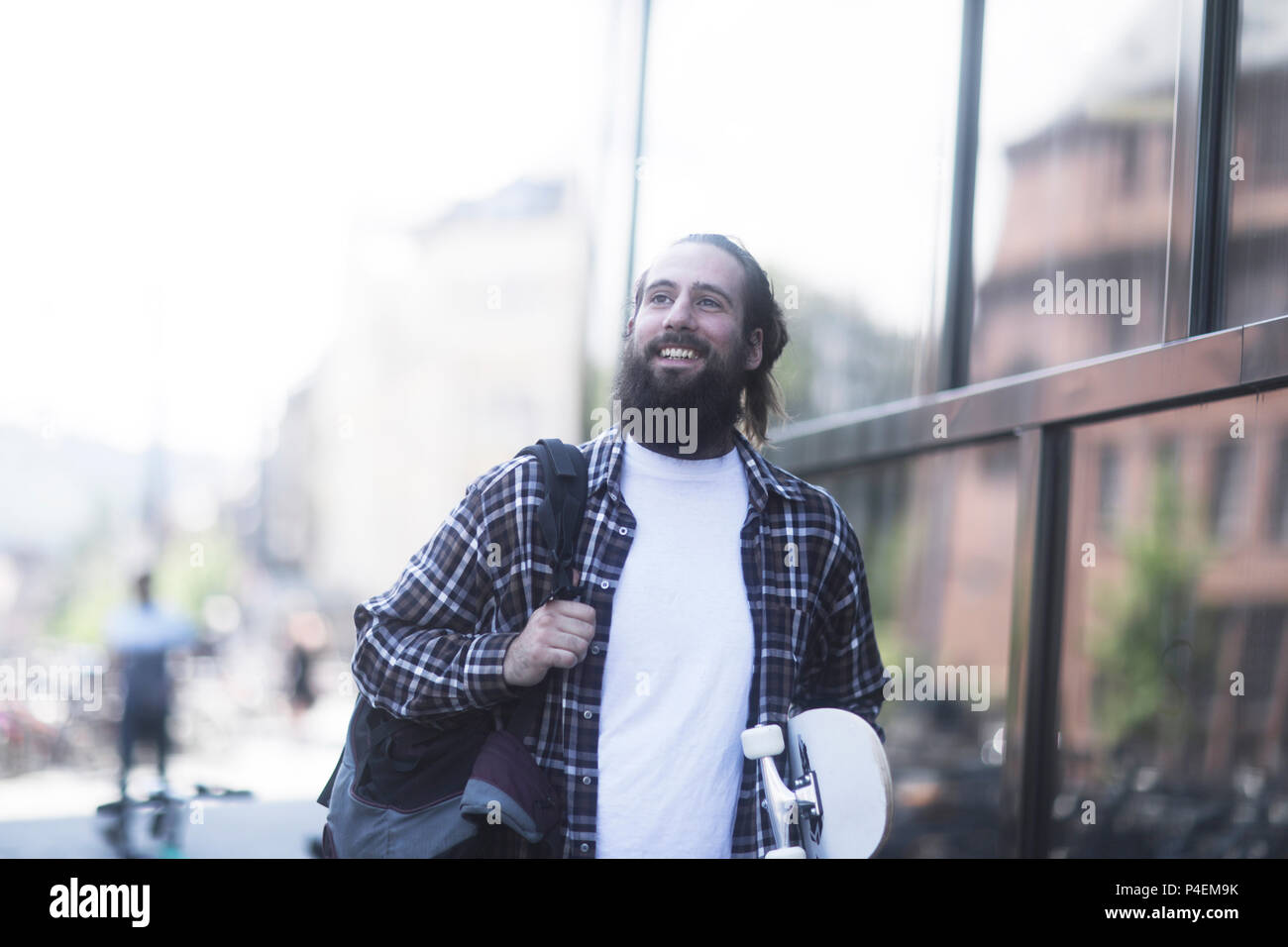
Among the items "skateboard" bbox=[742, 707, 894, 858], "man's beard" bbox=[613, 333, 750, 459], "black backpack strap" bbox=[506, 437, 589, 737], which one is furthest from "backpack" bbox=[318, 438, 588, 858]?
"skateboard" bbox=[742, 707, 894, 858]

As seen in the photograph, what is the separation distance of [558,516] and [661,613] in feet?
0.80

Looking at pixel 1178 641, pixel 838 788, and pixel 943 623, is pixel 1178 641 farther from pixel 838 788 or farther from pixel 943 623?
pixel 943 623

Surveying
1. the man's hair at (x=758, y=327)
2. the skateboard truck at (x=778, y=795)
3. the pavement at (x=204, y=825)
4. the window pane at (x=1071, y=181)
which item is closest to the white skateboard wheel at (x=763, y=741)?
the skateboard truck at (x=778, y=795)

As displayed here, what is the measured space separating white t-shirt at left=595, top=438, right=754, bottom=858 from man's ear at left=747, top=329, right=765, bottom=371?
42 centimetres

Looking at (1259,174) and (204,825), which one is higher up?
(1259,174)

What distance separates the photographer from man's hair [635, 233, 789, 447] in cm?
266

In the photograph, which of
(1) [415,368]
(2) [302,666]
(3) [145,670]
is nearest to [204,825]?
(3) [145,670]

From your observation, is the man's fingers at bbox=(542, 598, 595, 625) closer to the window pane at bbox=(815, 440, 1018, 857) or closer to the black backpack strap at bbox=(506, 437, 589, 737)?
the black backpack strap at bbox=(506, 437, 589, 737)

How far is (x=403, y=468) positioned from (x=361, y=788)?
1506 inches

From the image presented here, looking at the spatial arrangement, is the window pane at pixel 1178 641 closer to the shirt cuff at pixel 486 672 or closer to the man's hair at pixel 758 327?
the man's hair at pixel 758 327

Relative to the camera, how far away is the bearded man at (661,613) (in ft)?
7.45

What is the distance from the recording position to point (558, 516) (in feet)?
7.82

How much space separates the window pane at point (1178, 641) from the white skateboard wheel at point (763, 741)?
1.28m
